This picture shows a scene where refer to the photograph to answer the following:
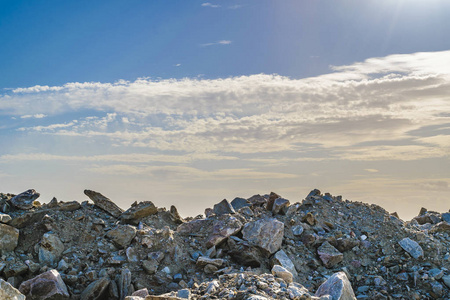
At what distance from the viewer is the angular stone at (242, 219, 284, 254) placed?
1106cm

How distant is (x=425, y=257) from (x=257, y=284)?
6.93m

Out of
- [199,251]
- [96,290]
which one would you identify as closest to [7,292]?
[96,290]

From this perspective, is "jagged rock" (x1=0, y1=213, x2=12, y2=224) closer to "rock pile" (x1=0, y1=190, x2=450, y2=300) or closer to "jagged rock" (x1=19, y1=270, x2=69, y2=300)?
"rock pile" (x1=0, y1=190, x2=450, y2=300)

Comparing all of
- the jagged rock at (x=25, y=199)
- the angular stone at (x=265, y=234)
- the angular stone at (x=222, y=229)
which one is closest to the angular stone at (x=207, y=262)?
the angular stone at (x=222, y=229)

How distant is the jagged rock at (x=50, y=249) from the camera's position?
10.1 meters

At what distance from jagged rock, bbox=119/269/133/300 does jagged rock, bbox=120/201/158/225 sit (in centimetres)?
235

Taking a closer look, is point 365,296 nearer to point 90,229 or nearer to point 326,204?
point 326,204

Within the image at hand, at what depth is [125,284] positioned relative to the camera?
372 inches

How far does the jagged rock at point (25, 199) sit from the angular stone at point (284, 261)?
713cm

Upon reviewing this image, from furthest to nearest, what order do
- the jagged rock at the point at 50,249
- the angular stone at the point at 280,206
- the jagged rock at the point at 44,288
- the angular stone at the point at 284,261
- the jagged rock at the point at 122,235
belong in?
the angular stone at the point at 280,206 → the jagged rock at the point at 122,235 → the angular stone at the point at 284,261 → the jagged rock at the point at 50,249 → the jagged rock at the point at 44,288

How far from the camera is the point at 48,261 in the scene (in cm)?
1004

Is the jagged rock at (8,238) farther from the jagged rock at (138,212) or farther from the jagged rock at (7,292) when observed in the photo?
the jagged rock at (7,292)

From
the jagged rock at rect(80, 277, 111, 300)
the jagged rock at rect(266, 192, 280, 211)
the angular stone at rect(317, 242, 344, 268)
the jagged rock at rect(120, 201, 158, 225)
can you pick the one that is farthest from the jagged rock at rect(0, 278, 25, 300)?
the jagged rock at rect(266, 192, 280, 211)

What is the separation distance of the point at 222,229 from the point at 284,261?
1938 mm
